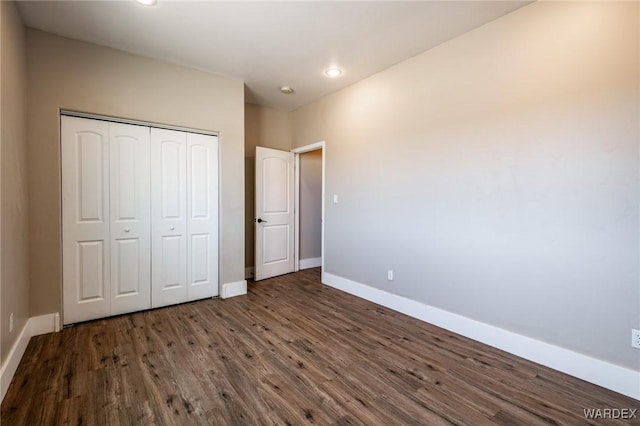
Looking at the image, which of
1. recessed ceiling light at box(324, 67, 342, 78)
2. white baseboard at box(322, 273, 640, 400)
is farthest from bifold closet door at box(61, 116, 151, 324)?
white baseboard at box(322, 273, 640, 400)

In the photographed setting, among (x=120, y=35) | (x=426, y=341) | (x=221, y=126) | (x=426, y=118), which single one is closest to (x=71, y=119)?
(x=120, y=35)

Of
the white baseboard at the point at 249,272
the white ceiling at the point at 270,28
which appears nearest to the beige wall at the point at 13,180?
the white ceiling at the point at 270,28

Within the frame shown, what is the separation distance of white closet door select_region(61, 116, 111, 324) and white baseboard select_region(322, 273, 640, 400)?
3043 mm

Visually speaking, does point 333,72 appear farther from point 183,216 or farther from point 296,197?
point 183,216

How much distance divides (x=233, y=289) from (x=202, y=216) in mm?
1007

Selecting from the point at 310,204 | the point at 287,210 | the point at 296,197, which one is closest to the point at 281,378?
the point at 287,210

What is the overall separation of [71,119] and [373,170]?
3.16m

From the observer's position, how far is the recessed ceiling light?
3.36m

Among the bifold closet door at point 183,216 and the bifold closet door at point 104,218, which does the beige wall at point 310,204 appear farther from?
the bifold closet door at point 104,218

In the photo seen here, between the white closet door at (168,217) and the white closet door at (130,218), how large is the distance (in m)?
0.06

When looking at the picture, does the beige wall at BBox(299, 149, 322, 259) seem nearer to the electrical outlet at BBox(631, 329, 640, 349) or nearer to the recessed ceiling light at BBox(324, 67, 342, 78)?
the recessed ceiling light at BBox(324, 67, 342, 78)

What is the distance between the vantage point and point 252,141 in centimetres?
464

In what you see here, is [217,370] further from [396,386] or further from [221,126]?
[221,126]

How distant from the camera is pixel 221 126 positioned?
3.57 meters
